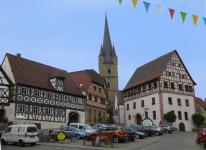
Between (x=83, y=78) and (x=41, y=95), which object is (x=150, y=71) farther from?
(x=41, y=95)

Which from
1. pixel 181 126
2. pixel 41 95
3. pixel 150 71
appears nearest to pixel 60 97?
pixel 41 95

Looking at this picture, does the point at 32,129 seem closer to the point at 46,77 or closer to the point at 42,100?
the point at 42,100

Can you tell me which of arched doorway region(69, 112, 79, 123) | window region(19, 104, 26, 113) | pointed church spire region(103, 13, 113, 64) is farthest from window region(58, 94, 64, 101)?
pointed church spire region(103, 13, 113, 64)

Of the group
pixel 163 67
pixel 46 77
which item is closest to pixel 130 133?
pixel 46 77

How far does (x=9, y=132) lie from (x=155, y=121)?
31.5 meters

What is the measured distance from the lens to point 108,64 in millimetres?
97375

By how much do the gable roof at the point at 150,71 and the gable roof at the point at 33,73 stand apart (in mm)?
15802

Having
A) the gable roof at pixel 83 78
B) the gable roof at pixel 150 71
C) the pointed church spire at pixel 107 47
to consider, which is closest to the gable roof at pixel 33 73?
the gable roof at pixel 83 78

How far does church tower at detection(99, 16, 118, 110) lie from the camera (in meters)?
93.0

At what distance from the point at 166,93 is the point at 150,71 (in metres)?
7.62

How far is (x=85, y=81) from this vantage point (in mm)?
46906

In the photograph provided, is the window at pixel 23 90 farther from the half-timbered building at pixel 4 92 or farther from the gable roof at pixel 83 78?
the gable roof at pixel 83 78

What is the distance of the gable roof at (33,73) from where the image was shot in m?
34.6

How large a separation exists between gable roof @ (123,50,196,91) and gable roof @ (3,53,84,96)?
51.8 feet
